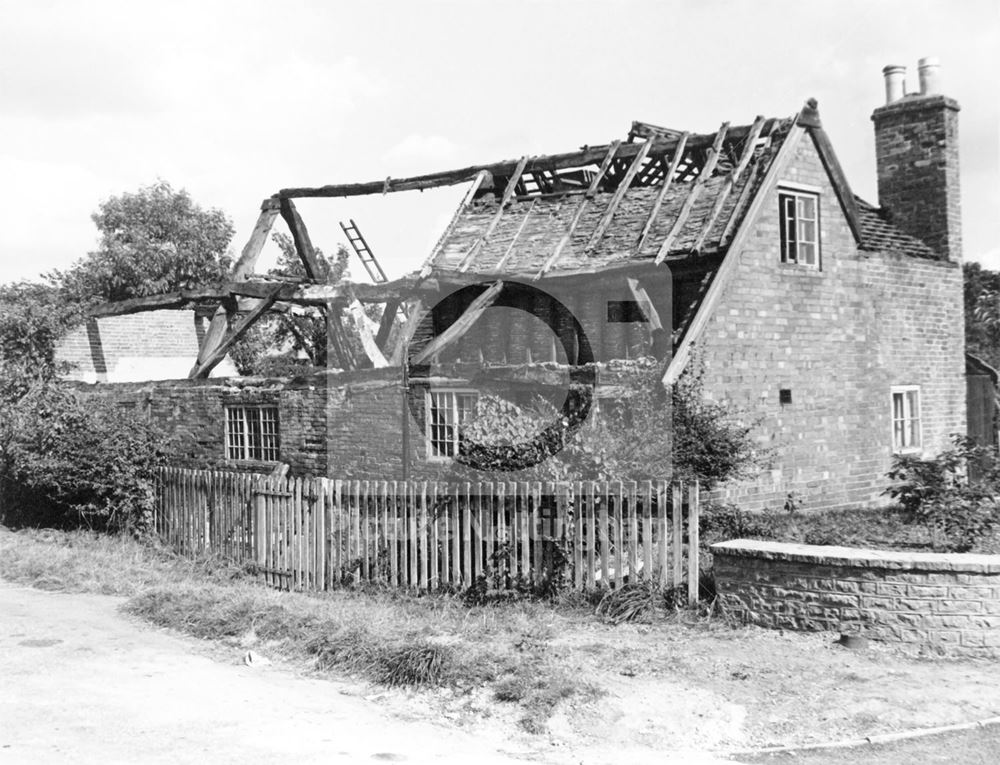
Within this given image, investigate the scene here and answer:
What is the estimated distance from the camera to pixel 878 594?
27.8ft

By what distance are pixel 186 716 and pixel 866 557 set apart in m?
5.56

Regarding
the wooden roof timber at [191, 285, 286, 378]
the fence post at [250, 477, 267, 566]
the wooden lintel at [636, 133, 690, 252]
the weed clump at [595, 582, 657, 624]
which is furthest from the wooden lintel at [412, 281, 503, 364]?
the weed clump at [595, 582, 657, 624]

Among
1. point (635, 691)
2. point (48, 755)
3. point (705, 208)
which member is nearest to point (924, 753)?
point (635, 691)

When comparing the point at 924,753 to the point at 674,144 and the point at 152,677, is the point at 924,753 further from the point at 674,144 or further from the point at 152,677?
the point at 674,144

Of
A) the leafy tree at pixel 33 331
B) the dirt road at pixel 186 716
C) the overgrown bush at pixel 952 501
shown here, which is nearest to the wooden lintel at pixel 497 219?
the overgrown bush at pixel 952 501

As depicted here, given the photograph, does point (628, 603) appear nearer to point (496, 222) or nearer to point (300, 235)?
point (496, 222)

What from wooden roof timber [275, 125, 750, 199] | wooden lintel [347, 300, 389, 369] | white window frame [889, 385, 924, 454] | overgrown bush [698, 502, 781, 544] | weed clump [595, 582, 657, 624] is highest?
wooden roof timber [275, 125, 750, 199]

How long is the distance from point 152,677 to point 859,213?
46.8 ft

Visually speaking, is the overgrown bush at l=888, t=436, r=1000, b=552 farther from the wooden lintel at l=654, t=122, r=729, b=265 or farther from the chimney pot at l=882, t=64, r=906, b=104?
the chimney pot at l=882, t=64, r=906, b=104

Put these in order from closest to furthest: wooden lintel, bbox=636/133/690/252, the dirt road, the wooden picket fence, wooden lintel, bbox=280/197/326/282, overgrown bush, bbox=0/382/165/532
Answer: the dirt road < the wooden picket fence < overgrown bush, bbox=0/382/165/532 < wooden lintel, bbox=636/133/690/252 < wooden lintel, bbox=280/197/326/282

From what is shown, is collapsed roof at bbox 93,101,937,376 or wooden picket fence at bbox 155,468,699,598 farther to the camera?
collapsed roof at bbox 93,101,937,376

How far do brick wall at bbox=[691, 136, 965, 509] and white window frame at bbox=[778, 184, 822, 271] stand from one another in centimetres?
15

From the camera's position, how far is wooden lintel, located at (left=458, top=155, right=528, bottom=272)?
57.0ft

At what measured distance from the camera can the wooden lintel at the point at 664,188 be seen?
15.8 metres
